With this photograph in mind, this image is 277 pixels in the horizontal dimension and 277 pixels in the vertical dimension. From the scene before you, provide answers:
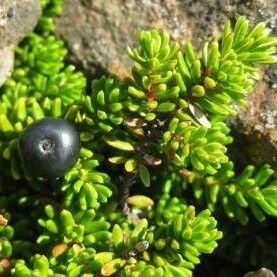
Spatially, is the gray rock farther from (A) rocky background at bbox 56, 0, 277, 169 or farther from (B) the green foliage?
(A) rocky background at bbox 56, 0, 277, 169

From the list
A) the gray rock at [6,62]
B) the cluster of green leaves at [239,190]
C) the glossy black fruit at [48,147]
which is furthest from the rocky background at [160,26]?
the glossy black fruit at [48,147]

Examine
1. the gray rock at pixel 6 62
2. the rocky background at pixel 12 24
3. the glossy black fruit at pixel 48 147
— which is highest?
the rocky background at pixel 12 24

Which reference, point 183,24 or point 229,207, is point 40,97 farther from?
point 229,207

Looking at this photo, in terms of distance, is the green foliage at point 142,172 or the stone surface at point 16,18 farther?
the stone surface at point 16,18

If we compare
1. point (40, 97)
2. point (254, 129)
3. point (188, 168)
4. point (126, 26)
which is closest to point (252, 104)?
point (254, 129)

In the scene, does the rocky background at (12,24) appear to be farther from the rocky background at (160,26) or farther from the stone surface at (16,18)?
the rocky background at (160,26)

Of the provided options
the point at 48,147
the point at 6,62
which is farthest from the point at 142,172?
the point at 6,62
